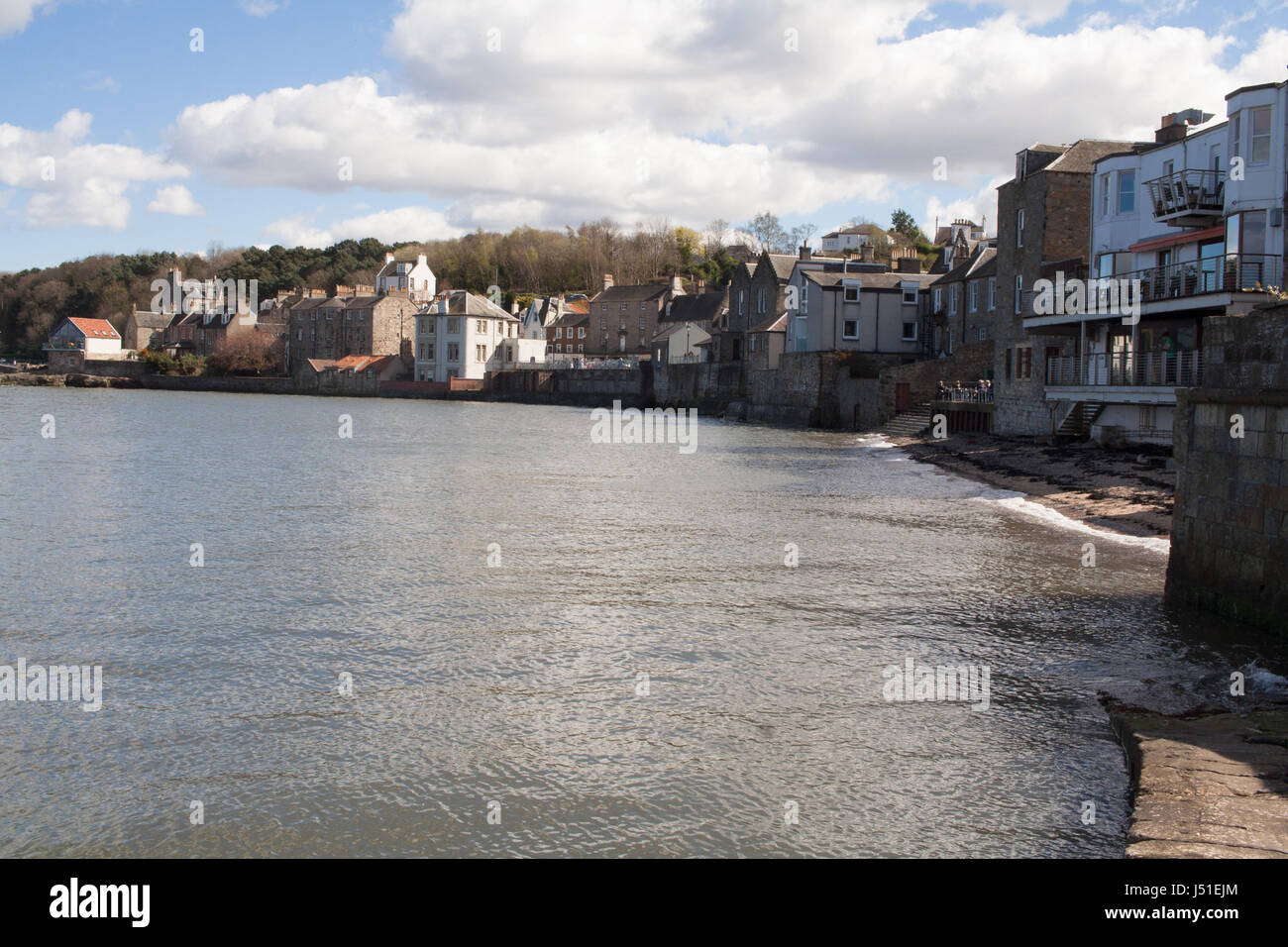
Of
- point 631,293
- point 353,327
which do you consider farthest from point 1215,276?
point 353,327

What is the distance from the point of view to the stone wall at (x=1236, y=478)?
1272 centimetres

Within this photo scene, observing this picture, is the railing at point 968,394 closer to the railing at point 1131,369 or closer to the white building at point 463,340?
the railing at point 1131,369

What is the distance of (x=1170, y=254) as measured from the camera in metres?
34.3

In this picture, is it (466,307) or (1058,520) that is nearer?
(1058,520)

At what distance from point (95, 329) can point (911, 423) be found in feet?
366

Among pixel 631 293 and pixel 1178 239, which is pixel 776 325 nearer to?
pixel 631 293

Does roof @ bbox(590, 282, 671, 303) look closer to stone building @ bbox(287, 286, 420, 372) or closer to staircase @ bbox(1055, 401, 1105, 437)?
stone building @ bbox(287, 286, 420, 372)

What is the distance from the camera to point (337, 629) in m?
13.0

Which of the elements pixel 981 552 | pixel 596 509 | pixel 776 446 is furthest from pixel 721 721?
pixel 776 446

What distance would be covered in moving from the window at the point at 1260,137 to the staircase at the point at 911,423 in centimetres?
2123

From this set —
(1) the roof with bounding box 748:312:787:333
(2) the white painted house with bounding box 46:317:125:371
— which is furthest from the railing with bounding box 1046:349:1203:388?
(2) the white painted house with bounding box 46:317:125:371

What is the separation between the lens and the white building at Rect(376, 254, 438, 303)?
13012 cm
